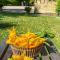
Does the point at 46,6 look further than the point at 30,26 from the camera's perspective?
Yes

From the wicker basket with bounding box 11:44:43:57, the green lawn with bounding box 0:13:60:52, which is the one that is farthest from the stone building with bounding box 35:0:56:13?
the wicker basket with bounding box 11:44:43:57

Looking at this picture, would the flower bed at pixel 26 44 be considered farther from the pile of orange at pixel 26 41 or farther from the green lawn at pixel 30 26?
the green lawn at pixel 30 26

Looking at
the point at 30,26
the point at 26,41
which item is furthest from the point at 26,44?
the point at 30,26

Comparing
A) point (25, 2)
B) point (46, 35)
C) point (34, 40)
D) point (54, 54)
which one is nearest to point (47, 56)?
point (54, 54)

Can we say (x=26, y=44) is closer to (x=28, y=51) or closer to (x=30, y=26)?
(x=28, y=51)

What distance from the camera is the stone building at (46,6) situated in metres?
27.0

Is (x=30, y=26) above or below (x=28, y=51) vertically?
below

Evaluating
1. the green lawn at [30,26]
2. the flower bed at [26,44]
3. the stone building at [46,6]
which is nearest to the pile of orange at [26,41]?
the flower bed at [26,44]

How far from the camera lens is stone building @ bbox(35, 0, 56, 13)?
26953mm

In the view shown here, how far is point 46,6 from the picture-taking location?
27.2 metres

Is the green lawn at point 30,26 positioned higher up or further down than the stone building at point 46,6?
higher up

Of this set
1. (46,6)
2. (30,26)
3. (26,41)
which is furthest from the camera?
(46,6)

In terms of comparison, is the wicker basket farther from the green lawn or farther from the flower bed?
the green lawn

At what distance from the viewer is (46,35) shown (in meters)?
5.48
